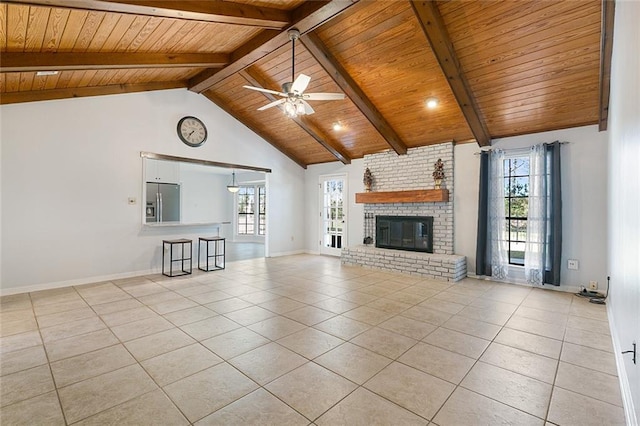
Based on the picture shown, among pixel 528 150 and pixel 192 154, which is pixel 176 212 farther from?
pixel 528 150

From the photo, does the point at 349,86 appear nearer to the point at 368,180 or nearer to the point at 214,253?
the point at 368,180

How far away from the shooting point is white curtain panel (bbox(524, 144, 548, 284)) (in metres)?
4.62

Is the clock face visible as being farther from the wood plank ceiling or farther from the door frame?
the door frame

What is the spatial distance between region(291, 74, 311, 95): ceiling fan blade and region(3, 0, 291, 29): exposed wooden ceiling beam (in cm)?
82

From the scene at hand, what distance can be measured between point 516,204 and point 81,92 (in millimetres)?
7413

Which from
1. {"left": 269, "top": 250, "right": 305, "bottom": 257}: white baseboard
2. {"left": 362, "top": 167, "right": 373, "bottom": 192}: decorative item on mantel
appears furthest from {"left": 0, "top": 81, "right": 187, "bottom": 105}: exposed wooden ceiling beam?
{"left": 269, "top": 250, "right": 305, "bottom": 257}: white baseboard

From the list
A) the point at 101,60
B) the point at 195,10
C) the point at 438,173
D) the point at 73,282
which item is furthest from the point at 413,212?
the point at 73,282

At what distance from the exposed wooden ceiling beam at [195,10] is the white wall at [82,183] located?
2.74m

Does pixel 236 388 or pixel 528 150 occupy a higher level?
pixel 528 150

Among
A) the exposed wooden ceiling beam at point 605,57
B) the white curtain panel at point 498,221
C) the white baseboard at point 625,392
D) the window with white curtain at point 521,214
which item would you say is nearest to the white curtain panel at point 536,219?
the window with white curtain at point 521,214

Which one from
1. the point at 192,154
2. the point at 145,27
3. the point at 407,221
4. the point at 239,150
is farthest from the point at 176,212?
the point at 407,221

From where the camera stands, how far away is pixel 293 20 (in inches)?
142

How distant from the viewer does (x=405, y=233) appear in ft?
20.7

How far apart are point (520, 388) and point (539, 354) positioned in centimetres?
70
